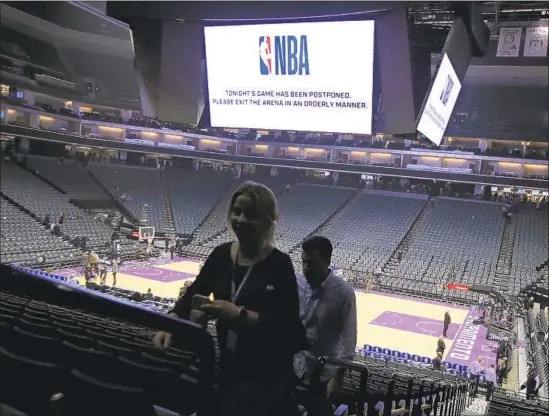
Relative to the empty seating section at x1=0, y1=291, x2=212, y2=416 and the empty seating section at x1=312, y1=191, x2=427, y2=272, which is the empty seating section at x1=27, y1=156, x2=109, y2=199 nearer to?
the empty seating section at x1=312, y1=191, x2=427, y2=272

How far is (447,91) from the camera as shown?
17.5ft

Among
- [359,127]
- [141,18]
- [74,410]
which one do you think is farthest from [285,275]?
[141,18]

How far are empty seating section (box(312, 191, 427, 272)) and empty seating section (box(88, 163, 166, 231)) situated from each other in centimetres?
951

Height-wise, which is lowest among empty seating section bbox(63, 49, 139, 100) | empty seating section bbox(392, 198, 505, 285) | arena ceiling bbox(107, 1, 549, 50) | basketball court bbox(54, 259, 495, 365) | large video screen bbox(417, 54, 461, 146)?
basketball court bbox(54, 259, 495, 365)

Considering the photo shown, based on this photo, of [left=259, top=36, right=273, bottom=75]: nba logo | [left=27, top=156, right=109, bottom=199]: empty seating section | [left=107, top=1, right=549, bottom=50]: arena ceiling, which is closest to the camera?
[left=107, top=1, right=549, bottom=50]: arena ceiling

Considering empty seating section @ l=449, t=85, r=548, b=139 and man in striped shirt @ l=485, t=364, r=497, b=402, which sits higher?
empty seating section @ l=449, t=85, r=548, b=139

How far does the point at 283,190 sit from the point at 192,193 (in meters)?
5.54

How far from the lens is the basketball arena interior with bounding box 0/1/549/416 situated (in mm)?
1806

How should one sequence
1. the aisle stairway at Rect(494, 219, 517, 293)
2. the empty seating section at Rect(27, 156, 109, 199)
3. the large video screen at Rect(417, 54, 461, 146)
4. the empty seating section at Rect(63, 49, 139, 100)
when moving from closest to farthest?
the large video screen at Rect(417, 54, 461, 146) → the aisle stairway at Rect(494, 219, 517, 293) → the empty seating section at Rect(27, 156, 109, 199) → the empty seating section at Rect(63, 49, 139, 100)

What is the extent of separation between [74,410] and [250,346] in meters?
0.53

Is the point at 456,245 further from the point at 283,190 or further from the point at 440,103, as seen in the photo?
the point at 440,103

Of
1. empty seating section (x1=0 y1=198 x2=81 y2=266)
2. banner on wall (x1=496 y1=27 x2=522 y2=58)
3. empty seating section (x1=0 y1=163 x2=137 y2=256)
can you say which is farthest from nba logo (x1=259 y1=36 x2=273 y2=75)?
empty seating section (x1=0 y1=163 x2=137 y2=256)

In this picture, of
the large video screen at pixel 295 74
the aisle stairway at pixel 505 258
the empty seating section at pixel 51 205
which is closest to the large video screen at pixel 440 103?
the large video screen at pixel 295 74

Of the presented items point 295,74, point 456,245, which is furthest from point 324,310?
point 456,245
